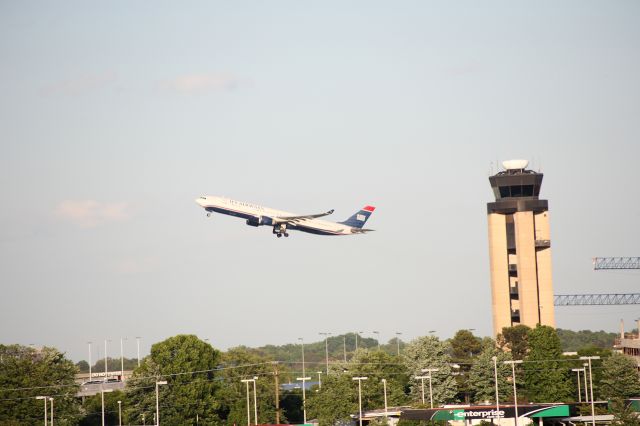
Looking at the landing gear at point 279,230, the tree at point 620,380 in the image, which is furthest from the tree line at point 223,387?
the landing gear at point 279,230

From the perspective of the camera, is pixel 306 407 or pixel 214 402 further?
pixel 214 402

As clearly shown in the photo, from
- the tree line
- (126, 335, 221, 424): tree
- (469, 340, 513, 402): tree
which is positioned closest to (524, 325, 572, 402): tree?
the tree line

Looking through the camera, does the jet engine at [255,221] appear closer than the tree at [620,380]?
No

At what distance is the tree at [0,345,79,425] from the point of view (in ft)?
568

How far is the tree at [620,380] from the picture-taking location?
570ft

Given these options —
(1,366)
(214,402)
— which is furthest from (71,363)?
(214,402)

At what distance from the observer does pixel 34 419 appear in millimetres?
172625

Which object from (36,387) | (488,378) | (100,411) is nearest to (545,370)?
(488,378)

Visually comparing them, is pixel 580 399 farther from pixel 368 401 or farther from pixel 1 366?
pixel 1 366

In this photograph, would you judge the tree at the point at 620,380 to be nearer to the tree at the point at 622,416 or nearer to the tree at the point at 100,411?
the tree at the point at 622,416

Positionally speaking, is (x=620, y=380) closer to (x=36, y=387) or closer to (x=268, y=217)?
(x=268, y=217)

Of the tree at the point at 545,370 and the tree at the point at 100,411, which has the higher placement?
the tree at the point at 545,370

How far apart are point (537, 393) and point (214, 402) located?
186 feet

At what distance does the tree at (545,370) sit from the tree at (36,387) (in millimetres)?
79400
